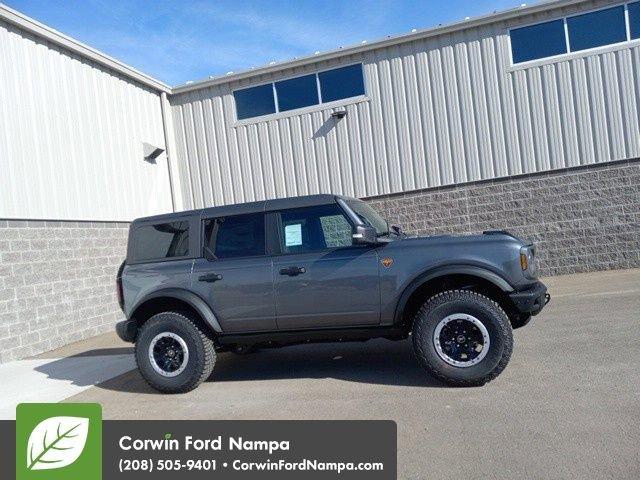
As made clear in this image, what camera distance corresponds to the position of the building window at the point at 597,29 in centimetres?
1099

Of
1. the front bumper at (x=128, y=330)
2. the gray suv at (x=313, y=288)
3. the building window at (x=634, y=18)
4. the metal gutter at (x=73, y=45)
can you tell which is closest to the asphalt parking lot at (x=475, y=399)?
the gray suv at (x=313, y=288)

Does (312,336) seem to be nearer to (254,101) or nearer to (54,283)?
(54,283)

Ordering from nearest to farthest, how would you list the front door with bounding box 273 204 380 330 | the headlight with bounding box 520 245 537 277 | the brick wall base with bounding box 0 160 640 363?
the headlight with bounding box 520 245 537 277 < the front door with bounding box 273 204 380 330 < the brick wall base with bounding box 0 160 640 363

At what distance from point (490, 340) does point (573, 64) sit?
853 centimetres

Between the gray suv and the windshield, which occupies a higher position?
the windshield

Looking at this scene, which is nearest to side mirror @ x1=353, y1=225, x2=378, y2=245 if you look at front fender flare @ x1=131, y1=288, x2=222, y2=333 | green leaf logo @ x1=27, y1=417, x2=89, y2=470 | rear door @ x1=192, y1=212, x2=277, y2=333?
rear door @ x1=192, y1=212, x2=277, y2=333

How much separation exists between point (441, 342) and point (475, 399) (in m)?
0.60

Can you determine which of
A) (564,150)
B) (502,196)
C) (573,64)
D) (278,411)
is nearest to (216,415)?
(278,411)

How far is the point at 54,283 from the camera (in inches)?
371

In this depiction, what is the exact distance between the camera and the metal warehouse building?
387 inches

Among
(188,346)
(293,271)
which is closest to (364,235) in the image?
(293,271)

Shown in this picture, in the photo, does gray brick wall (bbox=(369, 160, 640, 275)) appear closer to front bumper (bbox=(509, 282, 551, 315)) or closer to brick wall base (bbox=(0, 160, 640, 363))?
brick wall base (bbox=(0, 160, 640, 363))

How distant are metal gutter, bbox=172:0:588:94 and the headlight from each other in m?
7.79

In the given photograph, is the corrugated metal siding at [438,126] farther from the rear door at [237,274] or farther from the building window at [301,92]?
the rear door at [237,274]
